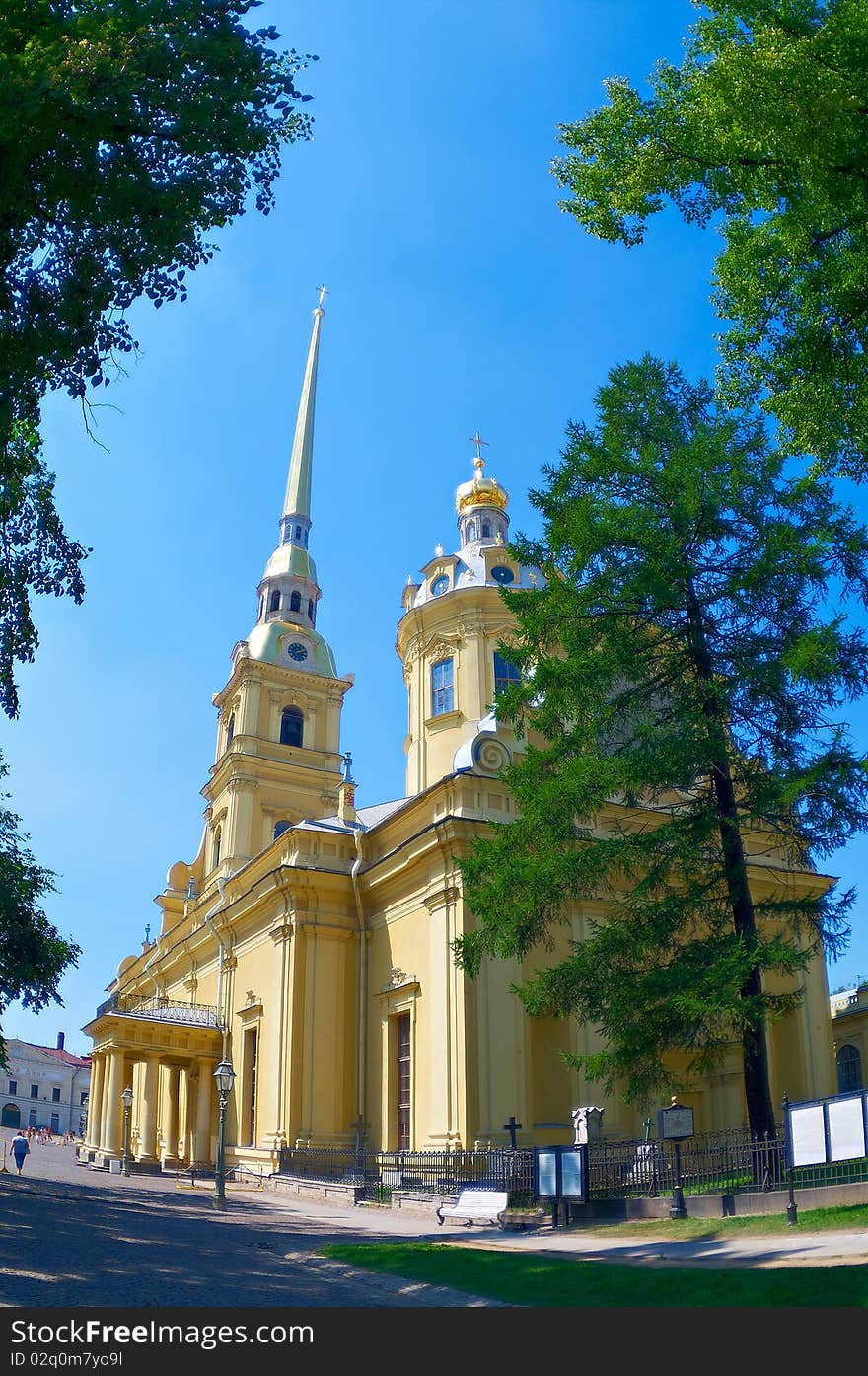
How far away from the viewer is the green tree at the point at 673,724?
1538 centimetres

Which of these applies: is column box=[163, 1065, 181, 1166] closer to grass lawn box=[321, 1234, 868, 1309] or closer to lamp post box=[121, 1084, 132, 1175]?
lamp post box=[121, 1084, 132, 1175]

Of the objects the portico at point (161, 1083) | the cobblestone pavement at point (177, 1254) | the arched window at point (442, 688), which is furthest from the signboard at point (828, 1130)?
the portico at point (161, 1083)

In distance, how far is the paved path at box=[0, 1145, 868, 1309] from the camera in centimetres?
935

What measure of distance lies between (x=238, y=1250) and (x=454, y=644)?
20.9 m

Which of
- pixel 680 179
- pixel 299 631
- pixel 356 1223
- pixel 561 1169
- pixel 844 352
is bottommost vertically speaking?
pixel 356 1223

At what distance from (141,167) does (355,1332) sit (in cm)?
1042

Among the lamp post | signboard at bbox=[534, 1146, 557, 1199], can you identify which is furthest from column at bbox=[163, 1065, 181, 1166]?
signboard at bbox=[534, 1146, 557, 1199]

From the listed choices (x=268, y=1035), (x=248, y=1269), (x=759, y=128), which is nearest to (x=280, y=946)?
(x=268, y=1035)

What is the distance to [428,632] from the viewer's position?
33438 millimetres

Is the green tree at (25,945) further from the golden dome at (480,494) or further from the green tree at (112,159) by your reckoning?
the golden dome at (480,494)

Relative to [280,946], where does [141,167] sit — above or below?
above

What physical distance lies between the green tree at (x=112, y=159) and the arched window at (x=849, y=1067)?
36094 millimetres

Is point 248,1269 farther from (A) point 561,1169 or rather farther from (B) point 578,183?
(B) point 578,183

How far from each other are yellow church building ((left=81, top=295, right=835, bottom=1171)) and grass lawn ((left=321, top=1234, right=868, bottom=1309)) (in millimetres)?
8902
